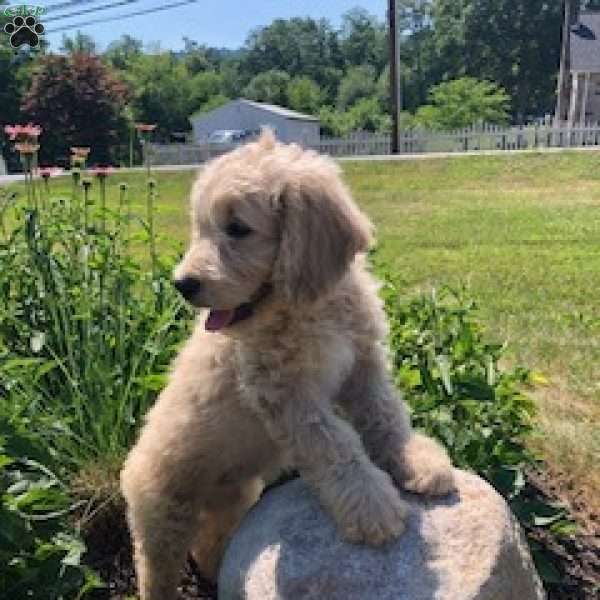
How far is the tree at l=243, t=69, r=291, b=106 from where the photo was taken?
7188cm

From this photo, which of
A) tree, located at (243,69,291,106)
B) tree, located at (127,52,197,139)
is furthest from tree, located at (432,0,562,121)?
tree, located at (127,52,197,139)

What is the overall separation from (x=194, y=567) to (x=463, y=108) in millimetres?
47137

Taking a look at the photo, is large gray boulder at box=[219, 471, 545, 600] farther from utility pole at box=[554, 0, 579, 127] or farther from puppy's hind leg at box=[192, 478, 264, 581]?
utility pole at box=[554, 0, 579, 127]

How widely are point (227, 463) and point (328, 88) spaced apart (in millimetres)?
79469

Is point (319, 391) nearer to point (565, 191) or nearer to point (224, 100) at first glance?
point (565, 191)

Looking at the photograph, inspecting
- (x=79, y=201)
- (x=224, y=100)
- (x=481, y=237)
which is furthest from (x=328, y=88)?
(x=79, y=201)

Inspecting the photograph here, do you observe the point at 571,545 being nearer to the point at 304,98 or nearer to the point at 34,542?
the point at 34,542

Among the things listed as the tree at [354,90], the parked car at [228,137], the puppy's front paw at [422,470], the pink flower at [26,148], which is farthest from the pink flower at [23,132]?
the tree at [354,90]

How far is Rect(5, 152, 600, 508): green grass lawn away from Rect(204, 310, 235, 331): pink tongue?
1.91 feet

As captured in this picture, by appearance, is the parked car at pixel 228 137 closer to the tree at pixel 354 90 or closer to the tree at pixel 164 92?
→ the tree at pixel 164 92

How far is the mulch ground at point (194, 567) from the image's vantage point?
11.5ft

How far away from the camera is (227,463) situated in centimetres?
313

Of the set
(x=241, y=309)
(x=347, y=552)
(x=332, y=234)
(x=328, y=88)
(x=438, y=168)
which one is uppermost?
(x=332, y=234)

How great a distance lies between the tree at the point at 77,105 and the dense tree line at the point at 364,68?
13308mm
